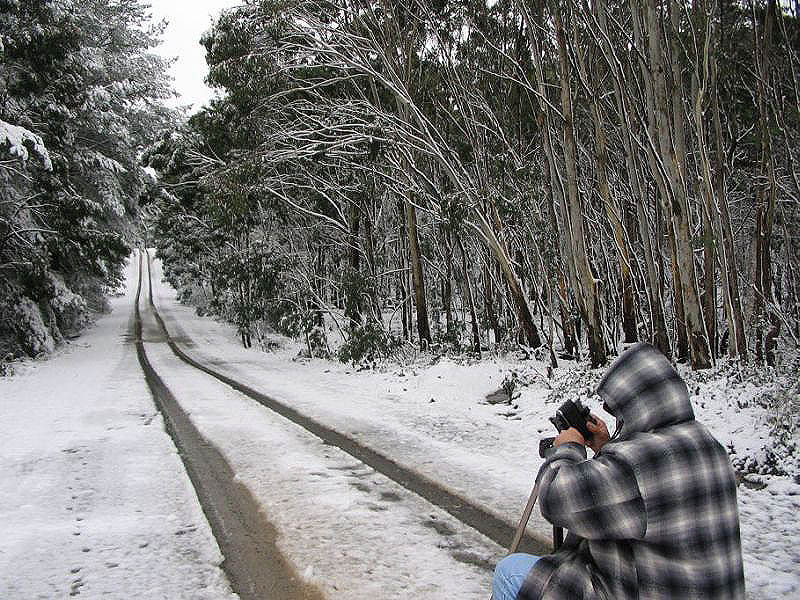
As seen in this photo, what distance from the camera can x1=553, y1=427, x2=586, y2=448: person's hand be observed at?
2031mm

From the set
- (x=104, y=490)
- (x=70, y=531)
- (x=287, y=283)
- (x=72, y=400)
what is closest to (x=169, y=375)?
(x=72, y=400)

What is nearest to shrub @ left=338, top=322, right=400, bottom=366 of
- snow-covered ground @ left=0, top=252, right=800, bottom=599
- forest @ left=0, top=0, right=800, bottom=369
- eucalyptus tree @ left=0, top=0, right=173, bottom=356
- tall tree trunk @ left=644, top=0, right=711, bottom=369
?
forest @ left=0, top=0, right=800, bottom=369

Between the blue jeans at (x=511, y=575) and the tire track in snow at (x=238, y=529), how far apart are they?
1.55 meters

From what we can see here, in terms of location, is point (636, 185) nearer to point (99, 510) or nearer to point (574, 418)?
point (99, 510)

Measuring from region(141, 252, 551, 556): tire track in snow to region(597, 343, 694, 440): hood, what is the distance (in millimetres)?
2375

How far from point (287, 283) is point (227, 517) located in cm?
1564

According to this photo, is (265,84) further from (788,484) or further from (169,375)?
(788,484)

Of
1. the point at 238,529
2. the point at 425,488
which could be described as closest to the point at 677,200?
the point at 425,488

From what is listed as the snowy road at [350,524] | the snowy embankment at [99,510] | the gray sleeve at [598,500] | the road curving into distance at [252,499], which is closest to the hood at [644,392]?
the gray sleeve at [598,500]

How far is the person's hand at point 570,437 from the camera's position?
203cm

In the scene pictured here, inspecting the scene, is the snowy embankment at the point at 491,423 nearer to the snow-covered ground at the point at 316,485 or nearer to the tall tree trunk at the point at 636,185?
the snow-covered ground at the point at 316,485

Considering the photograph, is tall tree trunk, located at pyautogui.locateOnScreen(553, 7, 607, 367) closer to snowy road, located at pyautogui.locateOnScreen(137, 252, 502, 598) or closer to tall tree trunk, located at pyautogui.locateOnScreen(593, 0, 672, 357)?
tall tree trunk, located at pyautogui.locateOnScreen(593, 0, 672, 357)

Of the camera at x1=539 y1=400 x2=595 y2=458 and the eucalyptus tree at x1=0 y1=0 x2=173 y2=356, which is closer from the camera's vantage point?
the camera at x1=539 y1=400 x2=595 y2=458

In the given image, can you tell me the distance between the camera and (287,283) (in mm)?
19906
